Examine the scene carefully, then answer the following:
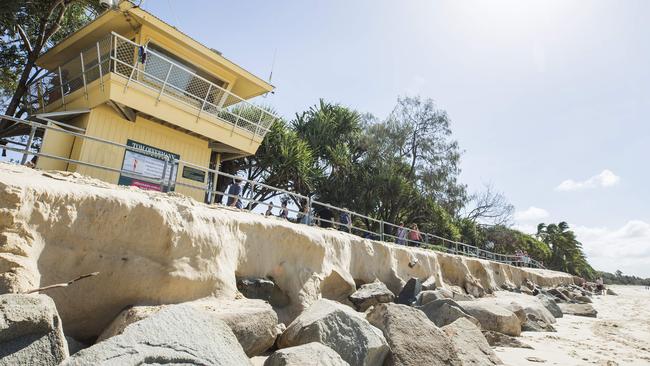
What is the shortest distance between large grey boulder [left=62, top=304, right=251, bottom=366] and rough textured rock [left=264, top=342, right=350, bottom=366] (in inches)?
14.5

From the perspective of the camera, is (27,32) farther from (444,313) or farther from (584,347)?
(584,347)

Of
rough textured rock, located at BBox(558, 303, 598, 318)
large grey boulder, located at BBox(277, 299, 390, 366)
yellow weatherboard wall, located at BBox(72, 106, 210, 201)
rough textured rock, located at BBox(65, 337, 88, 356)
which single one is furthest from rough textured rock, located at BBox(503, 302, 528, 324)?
yellow weatherboard wall, located at BBox(72, 106, 210, 201)

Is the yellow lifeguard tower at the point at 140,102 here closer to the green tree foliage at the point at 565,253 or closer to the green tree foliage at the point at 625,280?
the green tree foliage at the point at 565,253

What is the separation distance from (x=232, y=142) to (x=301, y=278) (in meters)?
7.67

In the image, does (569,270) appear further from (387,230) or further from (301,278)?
(301,278)

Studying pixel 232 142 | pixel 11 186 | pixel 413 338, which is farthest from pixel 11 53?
pixel 413 338

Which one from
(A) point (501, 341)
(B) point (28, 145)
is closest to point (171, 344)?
(B) point (28, 145)

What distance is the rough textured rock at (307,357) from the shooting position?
10.3 ft

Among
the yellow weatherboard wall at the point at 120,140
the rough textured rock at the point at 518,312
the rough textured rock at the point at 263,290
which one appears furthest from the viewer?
the yellow weatherboard wall at the point at 120,140

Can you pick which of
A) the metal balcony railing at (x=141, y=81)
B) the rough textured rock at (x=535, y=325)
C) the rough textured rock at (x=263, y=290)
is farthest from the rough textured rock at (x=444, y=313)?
the metal balcony railing at (x=141, y=81)

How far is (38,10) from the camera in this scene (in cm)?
1322

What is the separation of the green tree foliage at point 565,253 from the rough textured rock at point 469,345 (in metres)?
53.8

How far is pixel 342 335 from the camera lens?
4.11 metres

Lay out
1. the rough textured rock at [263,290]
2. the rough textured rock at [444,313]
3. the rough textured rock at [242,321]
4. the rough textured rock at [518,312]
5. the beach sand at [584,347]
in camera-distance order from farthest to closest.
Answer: the rough textured rock at [518,312] → the rough textured rock at [444,313] → the beach sand at [584,347] → the rough textured rock at [263,290] → the rough textured rock at [242,321]
